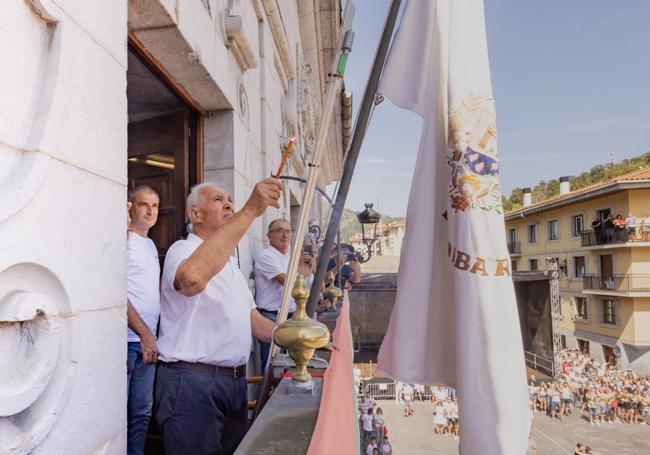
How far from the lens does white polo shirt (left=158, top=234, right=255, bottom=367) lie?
2.15 m

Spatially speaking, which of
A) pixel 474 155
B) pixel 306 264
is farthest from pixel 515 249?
pixel 474 155

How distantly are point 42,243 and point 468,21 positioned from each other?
5.54ft

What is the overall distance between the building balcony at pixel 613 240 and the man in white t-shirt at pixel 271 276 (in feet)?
89.7

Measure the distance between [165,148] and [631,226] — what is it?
2838cm

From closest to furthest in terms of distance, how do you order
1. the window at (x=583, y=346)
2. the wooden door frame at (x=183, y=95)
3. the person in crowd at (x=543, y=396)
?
1. the wooden door frame at (x=183, y=95)
2. the person in crowd at (x=543, y=396)
3. the window at (x=583, y=346)

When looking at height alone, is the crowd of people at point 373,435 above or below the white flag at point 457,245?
below

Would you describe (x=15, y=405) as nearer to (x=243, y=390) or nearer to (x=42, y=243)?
(x=42, y=243)

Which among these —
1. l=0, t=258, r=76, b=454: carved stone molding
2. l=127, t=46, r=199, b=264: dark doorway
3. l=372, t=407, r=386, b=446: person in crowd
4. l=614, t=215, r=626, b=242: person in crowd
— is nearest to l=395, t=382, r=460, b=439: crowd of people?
l=372, t=407, r=386, b=446: person in crowd

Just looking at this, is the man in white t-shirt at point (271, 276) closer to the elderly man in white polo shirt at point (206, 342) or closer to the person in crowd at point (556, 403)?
the elderly man in white polo shirt at point (206, 342)

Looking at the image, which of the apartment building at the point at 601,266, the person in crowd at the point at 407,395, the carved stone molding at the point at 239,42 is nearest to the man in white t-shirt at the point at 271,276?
the carved stone molding at the point at 239,42

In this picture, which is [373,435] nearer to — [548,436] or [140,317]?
[548,436]

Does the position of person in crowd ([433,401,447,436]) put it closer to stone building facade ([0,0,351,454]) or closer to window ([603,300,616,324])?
stone building facade ([0,0,351,454])

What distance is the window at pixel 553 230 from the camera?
33719mm

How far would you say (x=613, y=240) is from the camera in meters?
27.3
